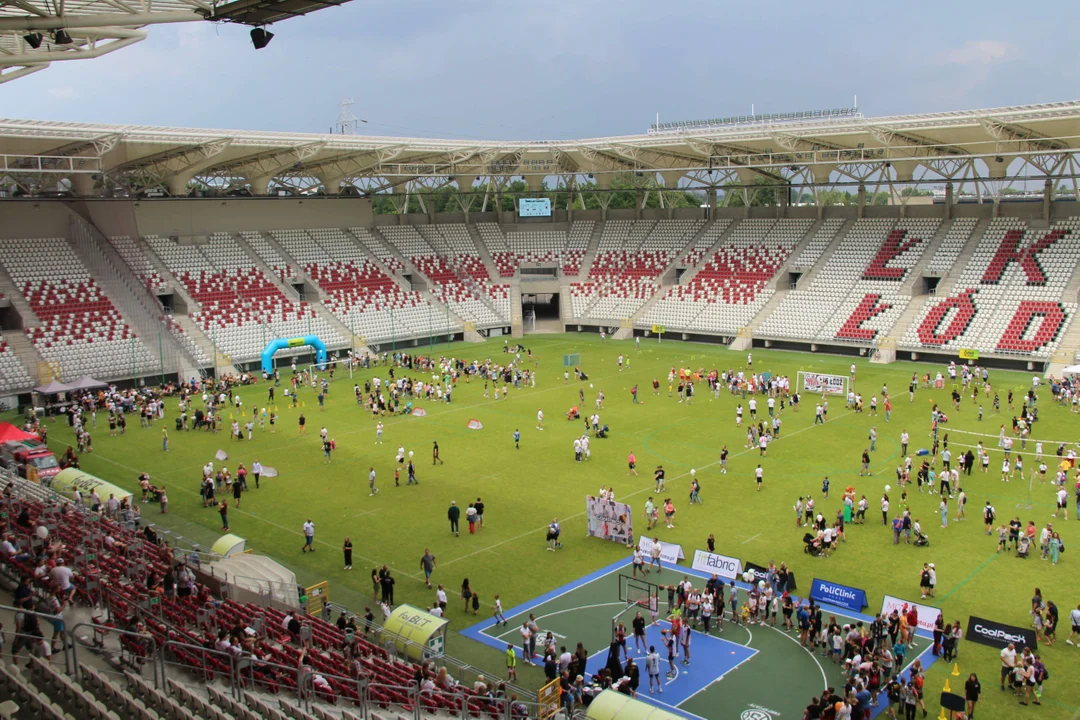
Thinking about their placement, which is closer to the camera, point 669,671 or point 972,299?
point 669,671

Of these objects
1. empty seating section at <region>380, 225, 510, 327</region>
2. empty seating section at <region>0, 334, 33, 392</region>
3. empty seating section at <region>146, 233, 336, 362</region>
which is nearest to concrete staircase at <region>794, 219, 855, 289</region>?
empty seating section at <region>380, 225, 510, 327</region>

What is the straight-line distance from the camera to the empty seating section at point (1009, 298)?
5034cm

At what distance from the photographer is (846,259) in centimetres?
6259

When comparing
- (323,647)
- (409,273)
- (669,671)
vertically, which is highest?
(409,273)

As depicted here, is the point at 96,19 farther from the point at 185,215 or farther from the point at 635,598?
the point at 185,215

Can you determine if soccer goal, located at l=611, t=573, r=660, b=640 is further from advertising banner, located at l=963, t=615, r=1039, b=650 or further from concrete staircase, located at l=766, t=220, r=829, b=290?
concrete staircase, located at l=766, t=220, r=829, b=290

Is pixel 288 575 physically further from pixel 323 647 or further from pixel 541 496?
pixel 541 496

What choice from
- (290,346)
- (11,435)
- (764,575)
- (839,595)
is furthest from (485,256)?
(839,595)

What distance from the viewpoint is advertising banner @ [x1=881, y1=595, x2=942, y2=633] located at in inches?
793

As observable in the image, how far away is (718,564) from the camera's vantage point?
76.4 ft

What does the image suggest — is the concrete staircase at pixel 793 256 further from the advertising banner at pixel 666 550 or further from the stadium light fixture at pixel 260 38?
the stadium light fixture at pixel 260 38

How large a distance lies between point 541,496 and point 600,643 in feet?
33.1

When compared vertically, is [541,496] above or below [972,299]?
below

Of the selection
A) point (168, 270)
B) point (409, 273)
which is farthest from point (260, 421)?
point (409, 273)
